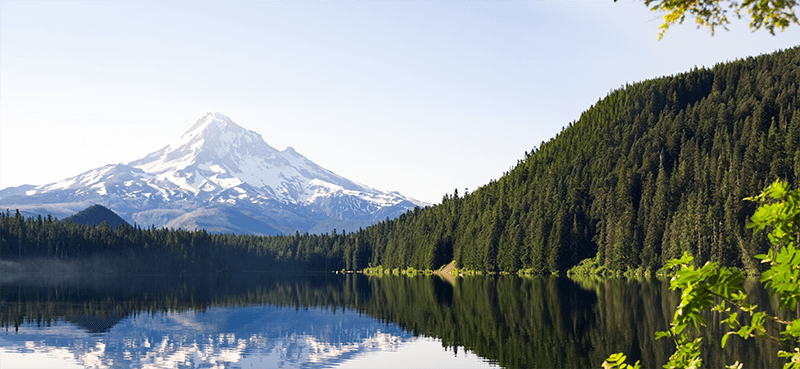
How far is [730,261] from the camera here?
14800 cm

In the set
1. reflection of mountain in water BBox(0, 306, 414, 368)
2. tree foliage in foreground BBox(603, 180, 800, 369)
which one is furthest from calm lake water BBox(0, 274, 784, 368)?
tree foliage in foreground BBox(603, 180, 800, 369)

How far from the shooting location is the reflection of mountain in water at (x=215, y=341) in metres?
48.8

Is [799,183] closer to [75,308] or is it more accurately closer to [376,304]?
[376,304]

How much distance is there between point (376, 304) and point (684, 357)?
85.3 m

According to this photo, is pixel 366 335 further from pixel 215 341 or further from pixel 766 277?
pixel 766 277

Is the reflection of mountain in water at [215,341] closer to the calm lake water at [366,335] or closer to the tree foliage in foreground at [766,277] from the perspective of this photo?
the calm lake water at [366,335]

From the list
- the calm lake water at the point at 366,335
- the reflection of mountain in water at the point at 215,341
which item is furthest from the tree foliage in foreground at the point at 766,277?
the reflection of mountain in water at the point at 215,341

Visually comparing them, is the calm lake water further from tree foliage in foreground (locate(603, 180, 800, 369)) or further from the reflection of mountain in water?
tree foliage in foreground (locate(603, 180, 800, 369))

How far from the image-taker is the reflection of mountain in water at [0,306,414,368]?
48.8 m

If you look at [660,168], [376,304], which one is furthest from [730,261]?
[376,304]

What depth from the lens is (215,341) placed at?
5834 centimetres

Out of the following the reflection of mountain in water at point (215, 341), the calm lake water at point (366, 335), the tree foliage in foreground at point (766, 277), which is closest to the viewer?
the tree foliage in foreground at point (766, 277)

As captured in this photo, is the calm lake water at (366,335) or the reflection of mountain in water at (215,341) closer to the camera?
the calm lake water at (366,335)

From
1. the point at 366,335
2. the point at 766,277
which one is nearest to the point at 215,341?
the point at 366,335
